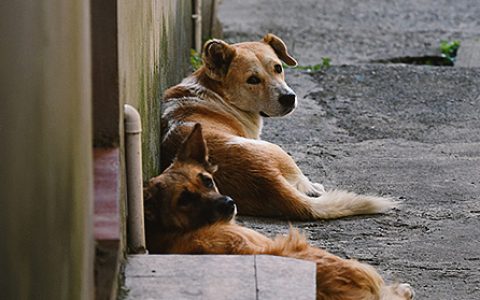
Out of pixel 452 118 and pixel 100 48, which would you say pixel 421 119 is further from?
pixel 100 48

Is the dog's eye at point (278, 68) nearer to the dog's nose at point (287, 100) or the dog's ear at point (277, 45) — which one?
the dog's nose at point (287, 100)

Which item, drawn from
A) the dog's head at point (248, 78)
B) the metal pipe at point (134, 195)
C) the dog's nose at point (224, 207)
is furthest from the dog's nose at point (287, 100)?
the metal pipe at point (134, 195)

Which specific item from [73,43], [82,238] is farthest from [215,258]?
[73,43]

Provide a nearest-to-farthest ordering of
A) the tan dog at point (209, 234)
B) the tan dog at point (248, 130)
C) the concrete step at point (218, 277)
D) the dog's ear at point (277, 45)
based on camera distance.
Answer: the concrete step at point (218, 277) < the tan dog at point (209, 234) < the tan dog at point (248, 130) < the dog's ear at point (277, 45)

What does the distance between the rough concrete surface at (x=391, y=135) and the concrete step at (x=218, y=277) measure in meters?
0.90

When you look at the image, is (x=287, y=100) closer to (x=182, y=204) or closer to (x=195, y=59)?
(x=182, y=204)

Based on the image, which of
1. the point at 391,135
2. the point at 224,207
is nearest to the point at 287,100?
the point at 391,135

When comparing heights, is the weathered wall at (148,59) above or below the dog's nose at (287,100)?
above

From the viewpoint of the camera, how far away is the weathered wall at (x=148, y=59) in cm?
388

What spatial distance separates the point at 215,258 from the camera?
11.8 ft

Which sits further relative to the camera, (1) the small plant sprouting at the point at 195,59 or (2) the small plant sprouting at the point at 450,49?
(2) the small plant sprouting at the point at 450,49

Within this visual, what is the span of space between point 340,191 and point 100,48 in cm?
215

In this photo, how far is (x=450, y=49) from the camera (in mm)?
10273

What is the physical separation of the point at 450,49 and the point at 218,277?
7.30 meters
